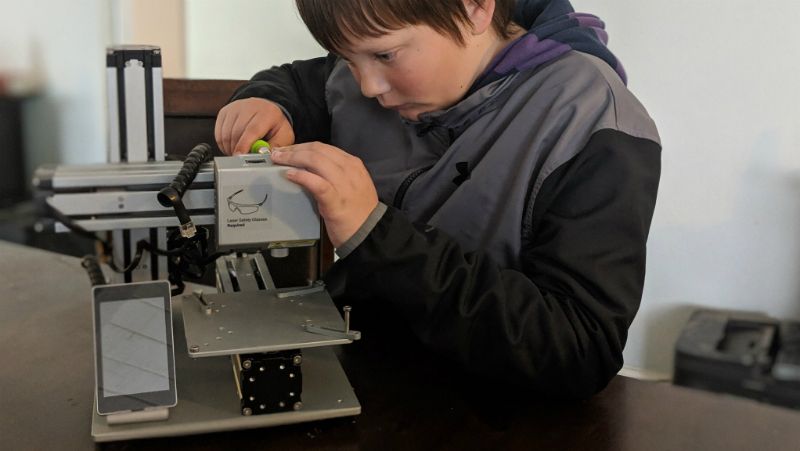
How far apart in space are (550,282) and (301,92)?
614 millimetres

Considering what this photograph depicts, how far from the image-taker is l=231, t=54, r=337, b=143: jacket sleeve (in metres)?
1.25

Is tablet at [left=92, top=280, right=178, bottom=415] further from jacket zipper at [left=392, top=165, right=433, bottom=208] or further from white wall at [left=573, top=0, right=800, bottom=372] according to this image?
white wall at [left=573, top=0, right=800, bottom=372]

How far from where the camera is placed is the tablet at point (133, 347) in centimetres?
74

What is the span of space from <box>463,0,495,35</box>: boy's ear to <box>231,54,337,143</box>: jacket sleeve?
0.33 metres

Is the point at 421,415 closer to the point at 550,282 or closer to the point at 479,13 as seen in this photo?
the point at 550,282

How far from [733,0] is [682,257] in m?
0.65

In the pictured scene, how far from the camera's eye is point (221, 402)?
80 cm

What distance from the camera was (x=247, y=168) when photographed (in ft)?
2.47

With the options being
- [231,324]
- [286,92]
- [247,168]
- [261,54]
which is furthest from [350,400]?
[261,54]

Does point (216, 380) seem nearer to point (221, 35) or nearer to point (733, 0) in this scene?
point (733, 0)

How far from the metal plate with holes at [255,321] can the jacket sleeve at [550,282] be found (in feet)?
0.16

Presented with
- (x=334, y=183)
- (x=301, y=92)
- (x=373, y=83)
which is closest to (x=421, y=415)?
(x=334, y=183)

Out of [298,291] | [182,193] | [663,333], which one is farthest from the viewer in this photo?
[663,333]

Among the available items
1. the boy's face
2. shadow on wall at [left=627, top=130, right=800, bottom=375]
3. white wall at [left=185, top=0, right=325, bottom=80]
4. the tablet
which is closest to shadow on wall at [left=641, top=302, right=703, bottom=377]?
shadow on wall at [left=627, top=130, right=800, bottom=375]
